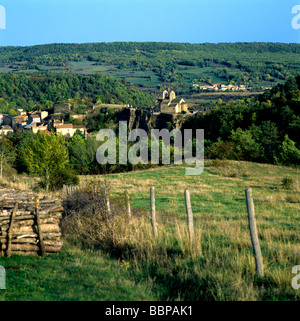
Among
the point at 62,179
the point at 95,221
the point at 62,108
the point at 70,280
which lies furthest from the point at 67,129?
the point at 70,280

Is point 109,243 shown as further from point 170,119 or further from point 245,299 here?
point 170,119

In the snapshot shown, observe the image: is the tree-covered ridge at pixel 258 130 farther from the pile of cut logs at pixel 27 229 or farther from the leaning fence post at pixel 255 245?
the leaning fence post at pixel 255 245

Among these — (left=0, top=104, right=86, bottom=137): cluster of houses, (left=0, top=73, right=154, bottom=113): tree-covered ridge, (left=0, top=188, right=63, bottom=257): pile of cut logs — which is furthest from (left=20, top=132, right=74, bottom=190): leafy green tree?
(left=0, top=73, right=154, bottom=113): tree-covered ridge

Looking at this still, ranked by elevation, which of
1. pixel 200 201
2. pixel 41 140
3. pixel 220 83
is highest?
pixel 220 83

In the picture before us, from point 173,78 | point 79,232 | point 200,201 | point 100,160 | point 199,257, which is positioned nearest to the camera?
point 199,257

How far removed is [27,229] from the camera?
302 inches

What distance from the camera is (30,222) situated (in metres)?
7.77

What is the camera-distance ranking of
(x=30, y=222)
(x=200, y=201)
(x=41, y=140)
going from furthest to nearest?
1. (x=41, y=140)
2. (x=200, y=201)
3. (x=30, y=222)

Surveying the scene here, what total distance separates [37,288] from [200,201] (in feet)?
42.2

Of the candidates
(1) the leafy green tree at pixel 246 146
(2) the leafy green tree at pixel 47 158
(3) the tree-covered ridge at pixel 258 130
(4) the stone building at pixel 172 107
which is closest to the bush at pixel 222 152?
(3) the tree-covered ridge at pixel 258 130

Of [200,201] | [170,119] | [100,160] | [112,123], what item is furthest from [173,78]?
[200,201]

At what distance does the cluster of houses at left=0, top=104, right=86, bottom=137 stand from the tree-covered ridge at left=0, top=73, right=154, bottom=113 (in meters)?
31.0

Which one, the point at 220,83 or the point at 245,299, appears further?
the point at 220,83
